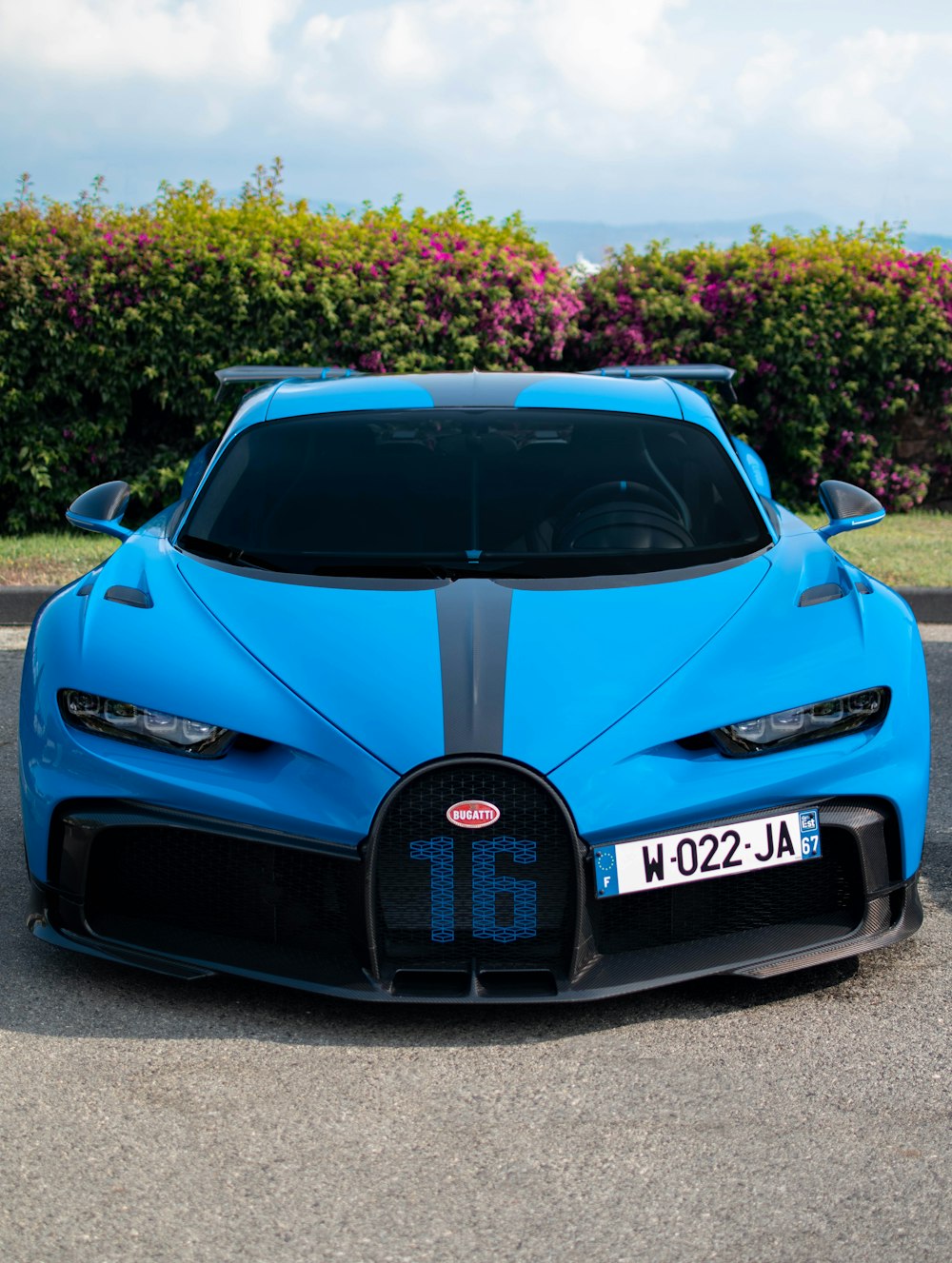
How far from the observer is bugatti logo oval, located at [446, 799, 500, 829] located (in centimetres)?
299

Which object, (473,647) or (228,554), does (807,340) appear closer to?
(228,554)

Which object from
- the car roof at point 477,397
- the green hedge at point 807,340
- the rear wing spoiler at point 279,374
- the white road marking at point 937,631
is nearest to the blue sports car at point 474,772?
the car roof at point 477,397

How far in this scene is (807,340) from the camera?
1138cm

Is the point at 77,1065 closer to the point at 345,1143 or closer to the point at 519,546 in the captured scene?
the point at 345,1143

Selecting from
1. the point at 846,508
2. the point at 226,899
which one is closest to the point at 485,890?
the point at 226,899

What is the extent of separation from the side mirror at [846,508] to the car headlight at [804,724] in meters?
1.07

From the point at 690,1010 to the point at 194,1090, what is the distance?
1074mm

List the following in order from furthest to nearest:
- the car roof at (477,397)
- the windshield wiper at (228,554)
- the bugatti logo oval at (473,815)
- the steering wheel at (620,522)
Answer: the car roof at (477,397)
the steering wheel at (620,522)
the windshield wiper at (228,554)
the bugatti logo oval at (473,815)

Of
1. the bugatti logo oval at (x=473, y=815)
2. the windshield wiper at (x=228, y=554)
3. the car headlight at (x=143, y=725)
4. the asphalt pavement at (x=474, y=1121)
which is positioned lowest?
the asphalt pavement at (x=474, y=1121)

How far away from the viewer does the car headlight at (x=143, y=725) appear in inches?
125

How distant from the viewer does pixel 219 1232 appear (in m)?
2.37

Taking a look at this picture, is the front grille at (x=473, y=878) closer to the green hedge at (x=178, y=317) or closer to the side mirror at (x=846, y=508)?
the side mirror at (x=846, y=508)

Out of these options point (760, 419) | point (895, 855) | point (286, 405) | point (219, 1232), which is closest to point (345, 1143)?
point (219, 1232)

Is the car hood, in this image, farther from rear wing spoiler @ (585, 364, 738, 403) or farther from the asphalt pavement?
rear wing spoiler @ (585, 364, 738, 403)
